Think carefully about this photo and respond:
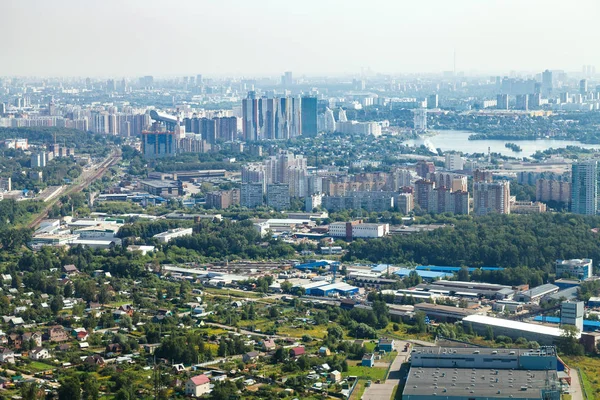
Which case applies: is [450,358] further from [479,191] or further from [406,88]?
[406,88]

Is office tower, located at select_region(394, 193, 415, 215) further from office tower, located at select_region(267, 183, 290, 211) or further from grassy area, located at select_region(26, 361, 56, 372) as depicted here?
grassy area, located at select_region(26, 361, 56, 372)

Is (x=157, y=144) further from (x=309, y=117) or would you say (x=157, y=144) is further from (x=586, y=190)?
(x=586, y=190)

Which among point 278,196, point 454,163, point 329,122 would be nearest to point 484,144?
point 329,122

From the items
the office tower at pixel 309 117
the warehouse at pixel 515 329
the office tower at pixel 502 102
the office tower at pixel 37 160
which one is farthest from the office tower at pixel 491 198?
the office tower at pixel 502 102

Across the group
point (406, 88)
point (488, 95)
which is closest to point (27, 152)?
point (488, 95)

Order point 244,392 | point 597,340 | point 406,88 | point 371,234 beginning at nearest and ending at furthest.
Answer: point 244,392 < point 597,340 < point 371,234 < point 406,88

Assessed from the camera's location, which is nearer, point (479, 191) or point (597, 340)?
point (597, 340)

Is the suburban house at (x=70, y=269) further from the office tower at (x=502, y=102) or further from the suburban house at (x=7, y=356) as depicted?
the office tower at (x=502, y=102)
